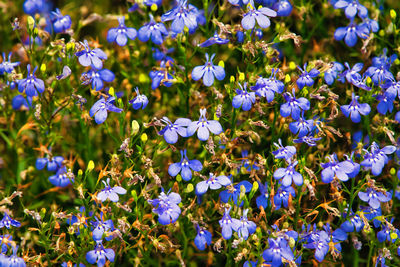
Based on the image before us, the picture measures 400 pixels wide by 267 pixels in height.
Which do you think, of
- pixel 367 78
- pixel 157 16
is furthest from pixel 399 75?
pixel 157 16

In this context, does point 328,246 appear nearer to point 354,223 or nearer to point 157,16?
point 354,223

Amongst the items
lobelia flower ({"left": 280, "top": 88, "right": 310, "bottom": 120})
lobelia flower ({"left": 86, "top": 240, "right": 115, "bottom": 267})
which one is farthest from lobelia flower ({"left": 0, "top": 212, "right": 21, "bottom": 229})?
lobelia flower ({"left": 280, "top": 88, "right": 310, "bottom": 120})

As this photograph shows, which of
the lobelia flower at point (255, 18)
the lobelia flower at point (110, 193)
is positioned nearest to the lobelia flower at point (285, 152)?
the lobelia flower at point (255, 18)

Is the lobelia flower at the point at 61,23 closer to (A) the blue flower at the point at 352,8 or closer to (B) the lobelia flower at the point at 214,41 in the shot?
(B) the lobelia flower at the point at 214,41

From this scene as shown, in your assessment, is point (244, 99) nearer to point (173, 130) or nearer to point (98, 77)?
point (173, 130)

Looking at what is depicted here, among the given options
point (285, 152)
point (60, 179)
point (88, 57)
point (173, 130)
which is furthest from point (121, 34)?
point (285, 152)

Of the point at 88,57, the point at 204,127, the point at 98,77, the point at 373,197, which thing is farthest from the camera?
the point at 98,77
